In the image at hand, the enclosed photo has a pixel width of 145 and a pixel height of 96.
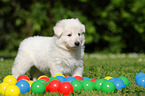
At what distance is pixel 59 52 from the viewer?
4.97 m

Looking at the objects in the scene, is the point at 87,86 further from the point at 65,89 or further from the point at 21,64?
the point at 21,64

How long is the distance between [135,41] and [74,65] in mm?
12620

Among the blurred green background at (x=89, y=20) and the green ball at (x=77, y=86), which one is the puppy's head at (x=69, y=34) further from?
the blurred green background at (x=89, y=20)

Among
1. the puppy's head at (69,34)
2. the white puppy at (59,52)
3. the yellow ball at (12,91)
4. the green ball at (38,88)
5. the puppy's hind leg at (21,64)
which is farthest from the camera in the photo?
the puppy's hind leg at (21,64)

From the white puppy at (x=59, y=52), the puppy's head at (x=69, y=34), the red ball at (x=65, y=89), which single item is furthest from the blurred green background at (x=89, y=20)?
the red ball at (x=65, y=89)

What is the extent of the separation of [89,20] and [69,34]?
10547 mm

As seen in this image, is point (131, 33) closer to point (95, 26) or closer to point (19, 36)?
point (95, 26)

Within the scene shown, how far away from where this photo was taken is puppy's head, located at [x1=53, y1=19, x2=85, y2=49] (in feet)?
15.4

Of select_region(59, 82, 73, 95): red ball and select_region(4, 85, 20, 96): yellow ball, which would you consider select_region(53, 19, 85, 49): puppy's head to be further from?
select_region(4, 85, 20, 96): yellow ball

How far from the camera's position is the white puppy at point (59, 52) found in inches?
190

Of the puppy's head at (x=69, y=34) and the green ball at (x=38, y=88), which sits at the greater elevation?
the puppy's head at (x=69, y=34)

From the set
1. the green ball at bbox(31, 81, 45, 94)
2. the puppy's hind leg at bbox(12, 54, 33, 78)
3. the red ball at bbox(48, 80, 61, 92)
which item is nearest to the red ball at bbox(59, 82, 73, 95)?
the red ball at bbox(48, 80, 61, 92)

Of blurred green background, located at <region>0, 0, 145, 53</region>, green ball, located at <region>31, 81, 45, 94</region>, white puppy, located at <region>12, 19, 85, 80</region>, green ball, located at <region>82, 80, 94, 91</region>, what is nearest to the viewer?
green ball, located at <region>31, 81, 45, 94</region>

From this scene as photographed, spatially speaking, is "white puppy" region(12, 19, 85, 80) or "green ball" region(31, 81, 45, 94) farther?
"white puppy" region(12, 19, 85, 80)
